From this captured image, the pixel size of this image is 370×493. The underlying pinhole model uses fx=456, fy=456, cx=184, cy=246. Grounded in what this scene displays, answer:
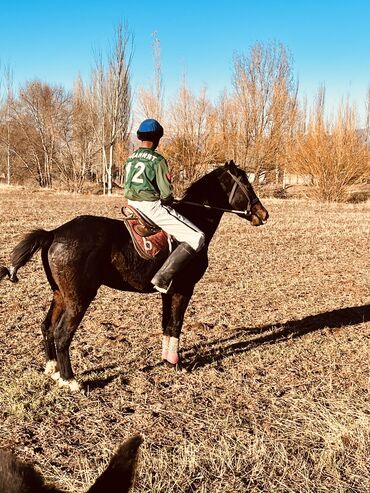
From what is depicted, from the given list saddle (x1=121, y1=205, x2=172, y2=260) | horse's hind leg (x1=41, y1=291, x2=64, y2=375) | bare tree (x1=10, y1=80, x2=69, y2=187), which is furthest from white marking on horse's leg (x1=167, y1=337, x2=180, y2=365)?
bare tree (x1=10, y1=80, x2=69, y2=187)

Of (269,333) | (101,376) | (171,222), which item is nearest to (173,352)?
(101,376)

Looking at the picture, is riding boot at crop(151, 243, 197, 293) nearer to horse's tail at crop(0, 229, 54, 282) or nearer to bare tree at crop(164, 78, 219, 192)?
horse's tail at crop(0, 229, 54, 282)

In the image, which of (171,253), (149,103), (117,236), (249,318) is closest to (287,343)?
(249,318)

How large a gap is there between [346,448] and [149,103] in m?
31.9

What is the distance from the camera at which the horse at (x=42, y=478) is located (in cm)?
104

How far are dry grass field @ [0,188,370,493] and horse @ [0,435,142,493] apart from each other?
201 cm

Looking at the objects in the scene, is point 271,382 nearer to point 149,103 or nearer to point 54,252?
point 54,252

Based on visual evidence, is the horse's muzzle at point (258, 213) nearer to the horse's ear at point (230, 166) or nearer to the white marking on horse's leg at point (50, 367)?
the horse's ear at point (230, 166)

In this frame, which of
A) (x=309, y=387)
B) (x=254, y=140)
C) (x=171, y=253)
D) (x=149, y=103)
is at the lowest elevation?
(x=309, y=387)

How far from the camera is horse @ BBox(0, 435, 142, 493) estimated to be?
3.40 ft

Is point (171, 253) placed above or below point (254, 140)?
below

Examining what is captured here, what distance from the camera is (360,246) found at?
13.6 metres

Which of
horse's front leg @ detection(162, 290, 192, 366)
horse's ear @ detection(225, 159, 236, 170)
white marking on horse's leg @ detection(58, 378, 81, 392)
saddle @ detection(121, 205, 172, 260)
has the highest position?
horse's ear @ detection(225, 159, 236, 170)

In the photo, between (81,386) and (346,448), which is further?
(81,386)
